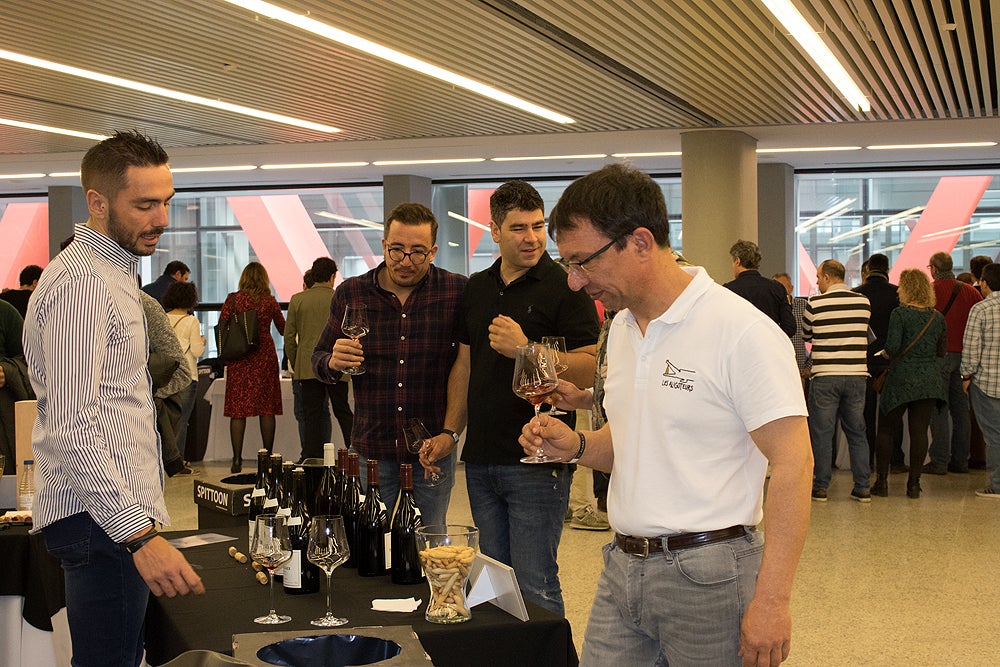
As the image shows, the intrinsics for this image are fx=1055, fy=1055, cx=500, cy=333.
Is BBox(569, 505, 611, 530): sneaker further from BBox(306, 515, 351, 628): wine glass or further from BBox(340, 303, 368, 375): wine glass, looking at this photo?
BBox(306, 515, 351, 628): wine glass

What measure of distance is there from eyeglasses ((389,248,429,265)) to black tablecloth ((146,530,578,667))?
1108 mm

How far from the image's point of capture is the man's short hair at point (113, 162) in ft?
7.52

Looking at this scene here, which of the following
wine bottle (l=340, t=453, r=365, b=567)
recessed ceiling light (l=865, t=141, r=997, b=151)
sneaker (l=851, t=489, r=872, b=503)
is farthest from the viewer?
recessed ceiling light (l=865, t=141, r=997, b=151)

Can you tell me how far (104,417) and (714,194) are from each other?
946 centimetres

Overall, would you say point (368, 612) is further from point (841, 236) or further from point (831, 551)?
point (841, 236)

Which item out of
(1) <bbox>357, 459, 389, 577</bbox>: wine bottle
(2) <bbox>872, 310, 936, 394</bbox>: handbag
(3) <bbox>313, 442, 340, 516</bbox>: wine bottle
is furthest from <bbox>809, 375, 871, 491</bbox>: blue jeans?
(1) <bbox>357, 459, 389, 577</bbox>: wine bottle

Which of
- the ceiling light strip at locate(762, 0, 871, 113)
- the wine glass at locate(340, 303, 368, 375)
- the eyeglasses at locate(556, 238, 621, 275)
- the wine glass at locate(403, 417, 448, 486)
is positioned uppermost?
the ceiling light strip at locate(762, 0, 871, 113)

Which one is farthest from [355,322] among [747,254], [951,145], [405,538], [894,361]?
[951,145]

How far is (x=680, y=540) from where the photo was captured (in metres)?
1.91

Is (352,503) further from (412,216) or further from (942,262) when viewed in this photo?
(942,262)

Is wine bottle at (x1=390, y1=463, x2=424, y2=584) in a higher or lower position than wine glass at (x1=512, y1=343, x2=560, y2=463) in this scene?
lower

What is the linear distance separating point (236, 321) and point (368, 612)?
680cm

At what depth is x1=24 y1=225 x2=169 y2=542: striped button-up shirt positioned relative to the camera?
218 centimetres

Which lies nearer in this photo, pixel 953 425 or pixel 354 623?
pixel 354 623
